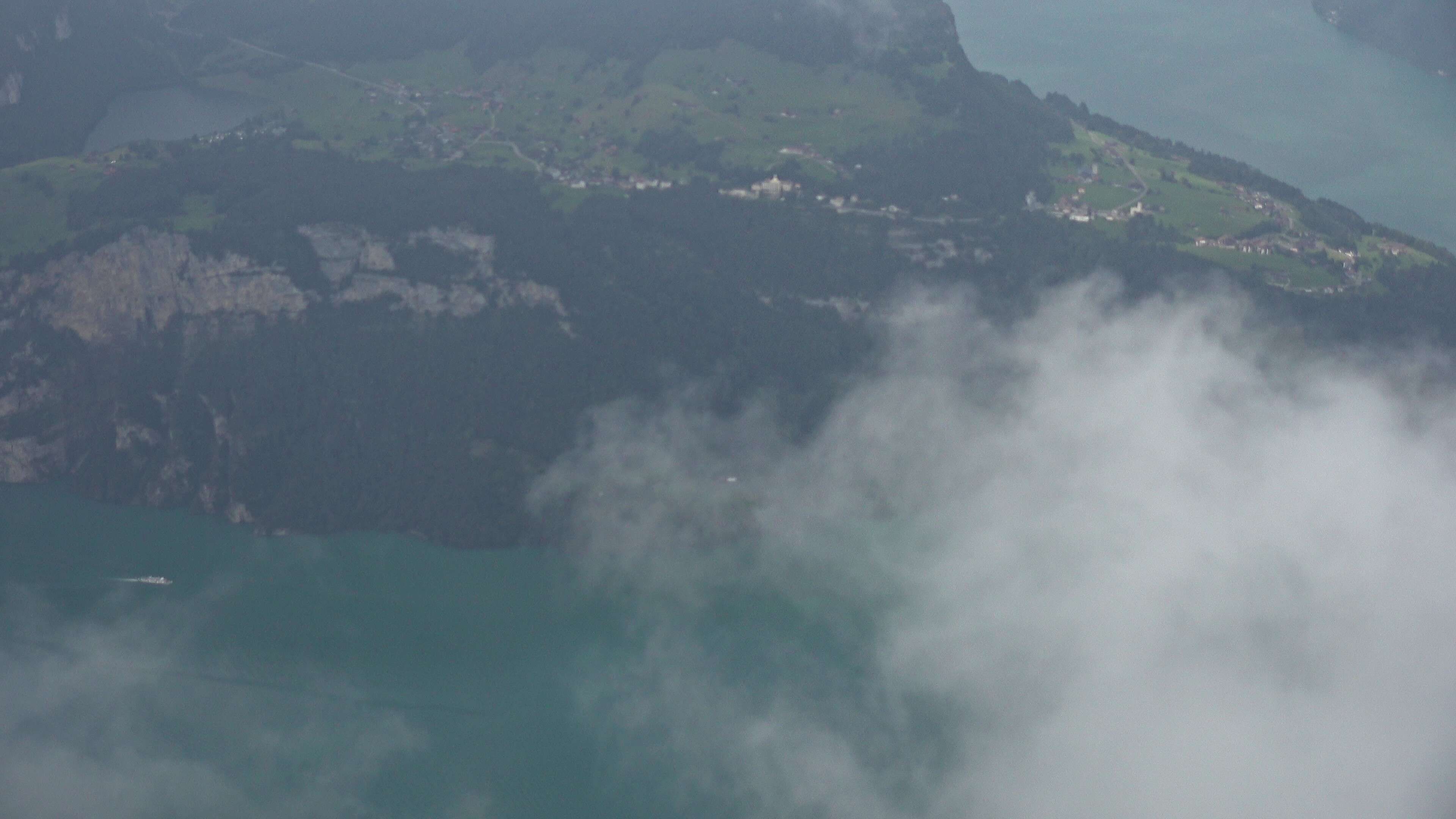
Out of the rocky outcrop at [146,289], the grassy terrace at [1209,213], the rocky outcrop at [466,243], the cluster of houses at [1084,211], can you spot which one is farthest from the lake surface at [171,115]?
the grassy terrace at [1209,213]

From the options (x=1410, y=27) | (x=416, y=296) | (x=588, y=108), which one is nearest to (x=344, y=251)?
(x=416, y=296)

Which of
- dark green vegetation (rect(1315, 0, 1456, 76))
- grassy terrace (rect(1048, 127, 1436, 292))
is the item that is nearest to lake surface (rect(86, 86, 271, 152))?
grassy terrace (rect(1048, 127, 1436, 292))

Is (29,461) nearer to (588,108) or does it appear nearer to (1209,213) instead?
(588,108)

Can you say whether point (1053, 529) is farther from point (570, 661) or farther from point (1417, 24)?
point (1417, 24)

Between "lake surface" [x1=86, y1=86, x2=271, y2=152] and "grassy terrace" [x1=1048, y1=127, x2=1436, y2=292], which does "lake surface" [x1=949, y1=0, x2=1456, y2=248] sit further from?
"lake surface" [x1=86, y1=86, x2=271, y2=152]

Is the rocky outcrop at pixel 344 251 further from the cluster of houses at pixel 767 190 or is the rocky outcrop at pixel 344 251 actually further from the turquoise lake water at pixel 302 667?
the cluster of houses at pixel 767 190

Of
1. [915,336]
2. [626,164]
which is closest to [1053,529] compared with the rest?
[915,336]
